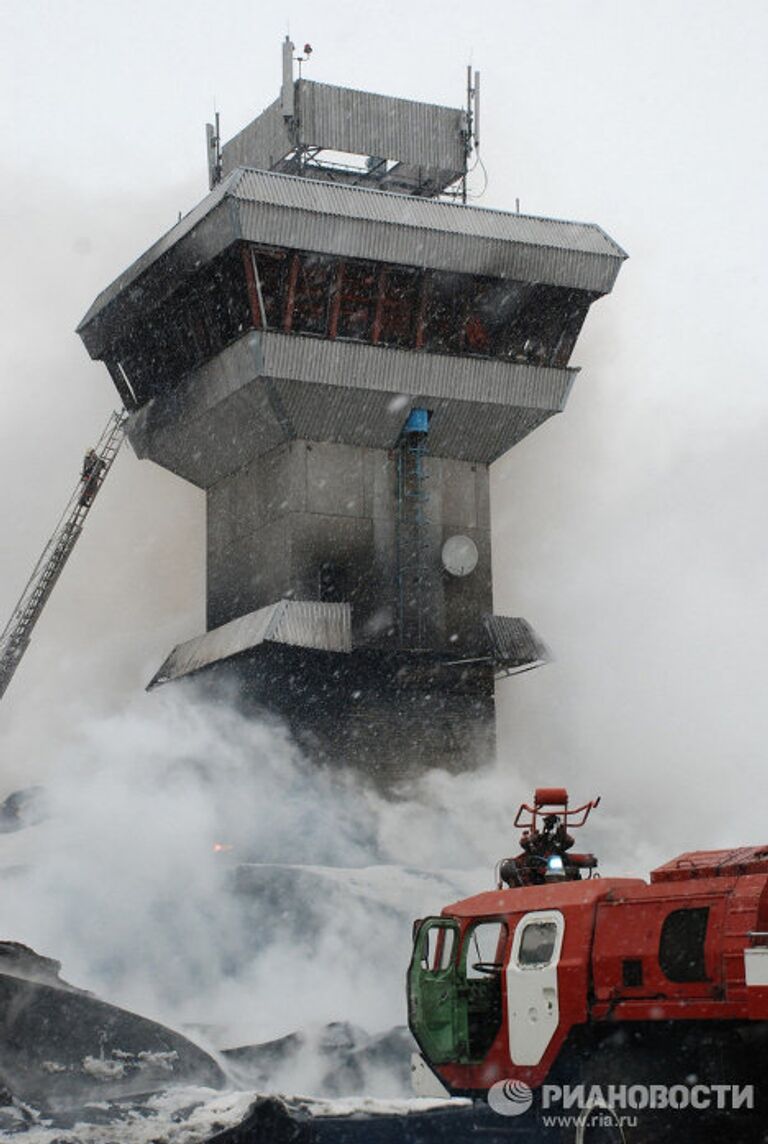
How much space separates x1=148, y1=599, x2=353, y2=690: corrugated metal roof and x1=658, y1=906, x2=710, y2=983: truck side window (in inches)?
1618

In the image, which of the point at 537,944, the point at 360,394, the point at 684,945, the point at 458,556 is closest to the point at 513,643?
the point at 458,556

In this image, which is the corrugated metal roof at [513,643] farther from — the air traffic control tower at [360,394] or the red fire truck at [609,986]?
the red fire truck at [609,986]

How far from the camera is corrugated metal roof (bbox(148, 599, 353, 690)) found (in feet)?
204

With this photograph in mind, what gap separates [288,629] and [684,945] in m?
42.0

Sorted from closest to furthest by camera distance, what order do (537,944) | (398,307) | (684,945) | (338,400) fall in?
(684,945) < (537,944) < (338,400) < (398,307)

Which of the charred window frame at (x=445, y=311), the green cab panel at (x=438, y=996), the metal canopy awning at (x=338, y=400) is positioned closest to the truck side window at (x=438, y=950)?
the green cab panel at (x=438, y=996)

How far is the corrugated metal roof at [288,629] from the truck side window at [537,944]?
3911cm

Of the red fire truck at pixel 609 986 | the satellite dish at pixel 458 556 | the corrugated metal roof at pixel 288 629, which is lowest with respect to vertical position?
the red fire truck at pixel 609 986

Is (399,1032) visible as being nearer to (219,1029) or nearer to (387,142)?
(219,1029)

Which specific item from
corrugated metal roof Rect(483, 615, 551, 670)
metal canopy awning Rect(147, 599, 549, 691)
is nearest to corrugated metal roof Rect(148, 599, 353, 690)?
metal canopy awning Rect(147, 599, 549, 691)

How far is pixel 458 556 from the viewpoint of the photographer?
66.2m

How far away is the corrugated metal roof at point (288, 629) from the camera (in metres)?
62.1

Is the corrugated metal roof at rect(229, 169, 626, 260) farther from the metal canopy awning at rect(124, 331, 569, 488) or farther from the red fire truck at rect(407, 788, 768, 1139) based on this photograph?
the red fire truck at rect(407, 788, 768, 1139)

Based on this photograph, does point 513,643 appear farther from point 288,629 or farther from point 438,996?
point 438,996
